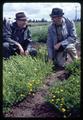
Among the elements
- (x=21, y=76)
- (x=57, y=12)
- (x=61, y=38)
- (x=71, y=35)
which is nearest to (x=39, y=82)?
(x=21, y=76)

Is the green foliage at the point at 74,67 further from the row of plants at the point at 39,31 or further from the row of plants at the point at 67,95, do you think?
the row of plants at the point at 39,31

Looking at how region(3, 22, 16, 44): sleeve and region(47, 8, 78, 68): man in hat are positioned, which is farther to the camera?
region(47, 8, 78, 68): man in hat

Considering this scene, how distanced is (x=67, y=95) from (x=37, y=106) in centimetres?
34

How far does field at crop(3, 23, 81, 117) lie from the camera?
134 inches

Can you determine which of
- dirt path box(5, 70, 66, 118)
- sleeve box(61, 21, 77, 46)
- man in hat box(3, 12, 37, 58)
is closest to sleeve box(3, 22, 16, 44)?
man in hat box(3, 12, 37, 58)

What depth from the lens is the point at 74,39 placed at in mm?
3537

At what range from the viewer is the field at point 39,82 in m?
3.40

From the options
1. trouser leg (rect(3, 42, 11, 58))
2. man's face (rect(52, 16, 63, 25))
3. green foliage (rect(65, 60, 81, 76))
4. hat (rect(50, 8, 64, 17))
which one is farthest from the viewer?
green foliage (rect(65, 60, 81, 76))

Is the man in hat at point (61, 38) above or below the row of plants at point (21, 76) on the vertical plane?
above

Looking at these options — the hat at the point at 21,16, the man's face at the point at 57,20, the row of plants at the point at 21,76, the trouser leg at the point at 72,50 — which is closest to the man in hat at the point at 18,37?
the hat at the point at 21,16

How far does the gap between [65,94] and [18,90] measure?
495mm

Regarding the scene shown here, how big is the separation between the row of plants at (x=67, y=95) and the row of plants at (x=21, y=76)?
0.23m

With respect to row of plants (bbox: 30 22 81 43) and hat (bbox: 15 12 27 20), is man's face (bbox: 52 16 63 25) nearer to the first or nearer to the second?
row of plants (bbox: 30 22 81 43)

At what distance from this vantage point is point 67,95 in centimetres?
348
